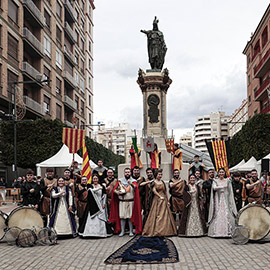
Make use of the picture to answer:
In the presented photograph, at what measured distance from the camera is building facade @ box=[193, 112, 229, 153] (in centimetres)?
13688

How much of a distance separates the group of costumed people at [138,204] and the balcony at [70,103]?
35.5 m

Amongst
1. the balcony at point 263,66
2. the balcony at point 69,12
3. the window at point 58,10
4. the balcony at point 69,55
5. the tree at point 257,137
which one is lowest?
the tree at point 257,137

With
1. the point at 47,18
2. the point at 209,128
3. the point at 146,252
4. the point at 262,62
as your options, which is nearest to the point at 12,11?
the point at 47,18

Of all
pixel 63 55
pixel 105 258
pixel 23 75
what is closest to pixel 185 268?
pixel 105 258

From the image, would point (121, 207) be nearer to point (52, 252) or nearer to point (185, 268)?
point (52, 252)

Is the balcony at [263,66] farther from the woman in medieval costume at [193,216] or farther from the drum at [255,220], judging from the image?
the drum at [255,220]

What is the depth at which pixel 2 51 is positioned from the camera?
3100 cm

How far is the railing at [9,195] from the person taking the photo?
75.3 ft

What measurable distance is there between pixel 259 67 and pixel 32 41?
85.1 feet

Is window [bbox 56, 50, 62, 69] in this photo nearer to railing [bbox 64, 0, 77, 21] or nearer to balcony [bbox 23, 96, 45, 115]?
railing [bbox 64, 0, 77, 21]

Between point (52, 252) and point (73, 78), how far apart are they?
142 ft

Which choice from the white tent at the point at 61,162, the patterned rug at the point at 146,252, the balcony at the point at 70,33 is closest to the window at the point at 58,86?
the balcony at the point at 70,33

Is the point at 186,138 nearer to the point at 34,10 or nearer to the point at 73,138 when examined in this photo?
the point at 34,10

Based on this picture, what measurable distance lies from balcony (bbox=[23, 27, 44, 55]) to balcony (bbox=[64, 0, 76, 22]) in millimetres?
10748
